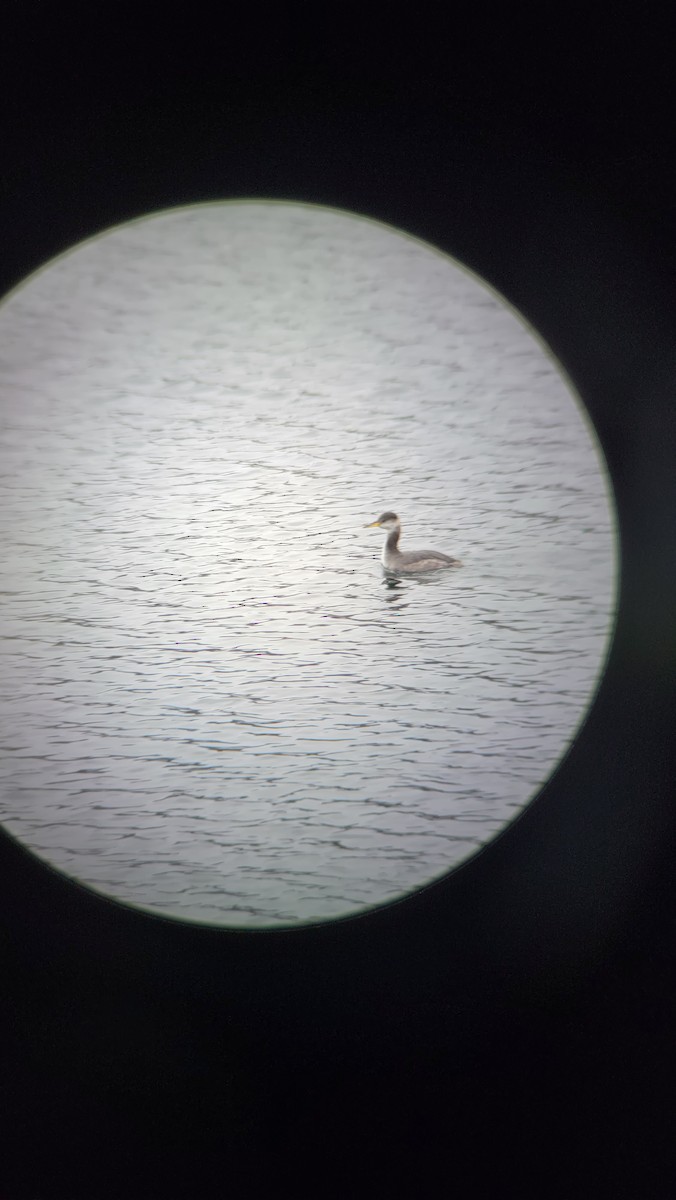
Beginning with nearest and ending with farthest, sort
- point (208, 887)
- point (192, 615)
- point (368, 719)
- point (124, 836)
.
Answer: point (208, 887) < point (124, 836) < point (368, 719) < point (192, 615)

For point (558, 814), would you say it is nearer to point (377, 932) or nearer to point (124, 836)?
point (377, 932)

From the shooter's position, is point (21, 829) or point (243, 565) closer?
point (21, 829)

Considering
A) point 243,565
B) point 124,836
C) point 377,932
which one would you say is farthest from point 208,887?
point 243,565

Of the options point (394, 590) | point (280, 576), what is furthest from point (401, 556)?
point (280, 576)

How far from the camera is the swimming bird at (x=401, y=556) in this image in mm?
2977

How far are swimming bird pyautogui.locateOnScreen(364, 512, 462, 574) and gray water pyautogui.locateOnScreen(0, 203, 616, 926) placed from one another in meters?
0.05

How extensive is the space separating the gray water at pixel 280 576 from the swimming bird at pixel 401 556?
0.05 m

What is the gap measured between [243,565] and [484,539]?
758 mm

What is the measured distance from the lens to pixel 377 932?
4.15 ft

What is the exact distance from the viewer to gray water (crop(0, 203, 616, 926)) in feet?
6.00

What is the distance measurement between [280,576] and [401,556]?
376mm

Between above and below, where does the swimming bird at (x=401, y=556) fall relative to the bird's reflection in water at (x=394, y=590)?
above

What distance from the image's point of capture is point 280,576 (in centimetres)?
298

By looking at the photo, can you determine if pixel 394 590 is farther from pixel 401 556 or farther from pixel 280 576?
pixel 280 576
